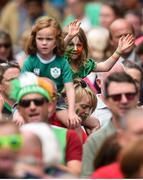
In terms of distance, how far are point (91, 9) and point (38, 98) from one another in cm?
1065

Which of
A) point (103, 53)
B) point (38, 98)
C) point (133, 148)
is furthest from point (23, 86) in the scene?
point (103, 53)

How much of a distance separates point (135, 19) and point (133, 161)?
10700 mm

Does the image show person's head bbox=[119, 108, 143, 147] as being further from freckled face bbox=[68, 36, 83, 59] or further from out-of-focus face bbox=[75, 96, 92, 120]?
freckled face bbox=[68, 36, 83, 59]

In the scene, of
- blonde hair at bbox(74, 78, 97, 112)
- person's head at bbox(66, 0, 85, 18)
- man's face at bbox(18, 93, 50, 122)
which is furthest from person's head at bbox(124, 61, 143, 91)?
person's head at bbox(66, 0, 85, 18)

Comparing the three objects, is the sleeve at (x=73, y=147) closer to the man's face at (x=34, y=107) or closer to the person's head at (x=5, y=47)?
the man's face at (x=34, y=107)

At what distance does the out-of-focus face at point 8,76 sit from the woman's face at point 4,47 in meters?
3.18

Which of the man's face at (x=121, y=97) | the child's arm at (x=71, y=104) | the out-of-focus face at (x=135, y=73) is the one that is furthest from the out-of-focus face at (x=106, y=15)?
the man's face at (x=121, y=97)

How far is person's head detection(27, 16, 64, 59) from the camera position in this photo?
1254cm

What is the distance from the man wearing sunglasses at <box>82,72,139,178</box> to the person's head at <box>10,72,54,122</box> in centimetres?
51

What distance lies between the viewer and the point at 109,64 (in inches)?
513

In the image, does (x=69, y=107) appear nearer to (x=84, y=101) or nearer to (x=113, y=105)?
(x=84, y=101)

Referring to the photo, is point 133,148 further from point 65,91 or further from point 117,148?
point 65,91

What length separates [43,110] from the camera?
1102 centimetres

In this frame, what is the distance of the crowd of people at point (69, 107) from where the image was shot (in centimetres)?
908
